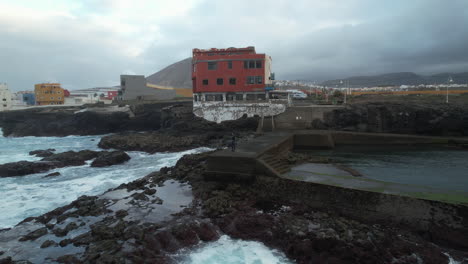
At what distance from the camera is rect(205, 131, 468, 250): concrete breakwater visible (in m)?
9.84

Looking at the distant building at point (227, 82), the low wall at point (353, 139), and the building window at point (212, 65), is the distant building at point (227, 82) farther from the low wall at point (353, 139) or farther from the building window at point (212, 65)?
the low wall at point (353, 139)

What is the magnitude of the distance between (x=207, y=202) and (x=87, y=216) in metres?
5.52

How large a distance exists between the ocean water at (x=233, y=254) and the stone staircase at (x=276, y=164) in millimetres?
4754

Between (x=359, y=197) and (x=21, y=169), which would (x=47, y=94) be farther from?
(x=359, y=197)

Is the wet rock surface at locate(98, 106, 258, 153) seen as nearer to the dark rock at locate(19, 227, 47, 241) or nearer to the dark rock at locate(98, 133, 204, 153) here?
the dark rock at locate(98, 133, 204, 153)

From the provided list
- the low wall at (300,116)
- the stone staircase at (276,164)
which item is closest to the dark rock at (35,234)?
the stone staircase at (276,164)

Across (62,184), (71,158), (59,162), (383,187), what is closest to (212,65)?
(71,158)

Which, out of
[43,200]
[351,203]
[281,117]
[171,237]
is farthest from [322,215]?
[281,117]

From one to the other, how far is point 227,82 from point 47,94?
59.2 meters

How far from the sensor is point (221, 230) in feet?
37.0

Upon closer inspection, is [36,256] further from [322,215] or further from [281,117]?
[281,117]

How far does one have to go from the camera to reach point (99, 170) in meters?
22.6

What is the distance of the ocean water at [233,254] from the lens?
9.46 metres

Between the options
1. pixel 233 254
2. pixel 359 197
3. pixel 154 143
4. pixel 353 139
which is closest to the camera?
pixel 233 254
